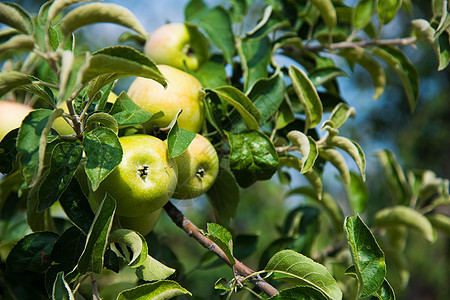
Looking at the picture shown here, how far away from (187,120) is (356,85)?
5585 mm

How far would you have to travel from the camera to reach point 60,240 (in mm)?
583

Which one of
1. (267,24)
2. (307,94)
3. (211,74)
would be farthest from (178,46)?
(307,94)

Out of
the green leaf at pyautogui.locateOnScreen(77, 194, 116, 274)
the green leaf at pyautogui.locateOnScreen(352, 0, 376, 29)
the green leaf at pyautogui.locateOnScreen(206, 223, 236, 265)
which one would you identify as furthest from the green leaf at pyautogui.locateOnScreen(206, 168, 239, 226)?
the green leaf at pyautogui.locateOnScreen(352, 0, 376, 29)

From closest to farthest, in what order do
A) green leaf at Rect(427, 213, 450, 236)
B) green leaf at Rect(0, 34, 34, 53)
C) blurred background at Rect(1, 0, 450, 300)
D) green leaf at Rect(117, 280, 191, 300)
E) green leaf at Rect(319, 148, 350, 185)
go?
green leaf at Rect(0, 34, 34, 53), green leaf at Rect(117, 280, 191, 300), green leaf at Rect(319, 148, 350, 185), green leaf at Rect(427, 213, 450, 236), blurred background at Rect(1, 0, 450, 300)

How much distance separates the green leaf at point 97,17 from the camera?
47cm

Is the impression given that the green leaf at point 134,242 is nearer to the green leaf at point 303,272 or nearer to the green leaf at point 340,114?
the green leaf at point 303,272

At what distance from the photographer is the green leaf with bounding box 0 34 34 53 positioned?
0.43 metres

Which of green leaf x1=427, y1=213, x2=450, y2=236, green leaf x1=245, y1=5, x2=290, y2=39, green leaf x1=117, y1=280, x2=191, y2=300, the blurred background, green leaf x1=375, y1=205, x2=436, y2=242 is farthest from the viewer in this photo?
the blurred background

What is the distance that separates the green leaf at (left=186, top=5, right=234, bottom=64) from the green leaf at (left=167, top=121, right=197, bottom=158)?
31 centimetres

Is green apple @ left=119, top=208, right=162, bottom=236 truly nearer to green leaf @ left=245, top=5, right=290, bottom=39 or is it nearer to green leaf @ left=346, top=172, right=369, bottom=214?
green leaf @ left=245, top=5, right=290, bottom=39

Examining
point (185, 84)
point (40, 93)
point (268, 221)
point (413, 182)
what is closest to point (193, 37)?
Result: point (185, 84)

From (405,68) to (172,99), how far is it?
0.58 meters

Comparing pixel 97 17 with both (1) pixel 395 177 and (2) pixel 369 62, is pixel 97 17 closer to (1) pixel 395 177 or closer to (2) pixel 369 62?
(2) pixel 369 62

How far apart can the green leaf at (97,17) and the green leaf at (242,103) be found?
19 centimetres
